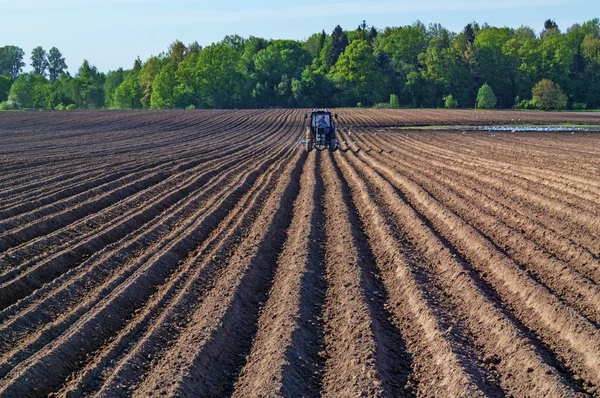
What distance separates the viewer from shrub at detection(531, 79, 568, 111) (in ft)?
270

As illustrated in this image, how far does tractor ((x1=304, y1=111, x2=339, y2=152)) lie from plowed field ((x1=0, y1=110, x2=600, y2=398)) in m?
9.35

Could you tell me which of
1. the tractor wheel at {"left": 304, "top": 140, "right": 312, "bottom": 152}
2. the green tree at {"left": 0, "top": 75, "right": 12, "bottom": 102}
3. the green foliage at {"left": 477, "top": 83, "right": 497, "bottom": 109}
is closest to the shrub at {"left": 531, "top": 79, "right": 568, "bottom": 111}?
the green foliage at {"left": 477, "top": 83, "right": 497, "bottom": 109}

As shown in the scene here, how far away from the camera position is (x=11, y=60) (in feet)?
621

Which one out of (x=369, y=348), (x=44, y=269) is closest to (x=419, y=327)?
(x=369, y=348)

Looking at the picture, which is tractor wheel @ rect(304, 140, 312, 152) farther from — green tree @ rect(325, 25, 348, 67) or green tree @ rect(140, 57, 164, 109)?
green tree @ rect(140, 57, 164, 109)

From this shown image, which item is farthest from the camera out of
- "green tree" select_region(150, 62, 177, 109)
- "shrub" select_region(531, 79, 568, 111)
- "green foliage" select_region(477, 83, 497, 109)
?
"green tree" select_region(150, 62, 177, 109)

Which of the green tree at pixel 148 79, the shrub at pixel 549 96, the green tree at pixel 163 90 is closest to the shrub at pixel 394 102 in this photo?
the shrub at pixel 549 96

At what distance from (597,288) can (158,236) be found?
7.74 metres

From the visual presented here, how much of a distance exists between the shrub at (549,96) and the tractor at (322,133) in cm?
5804

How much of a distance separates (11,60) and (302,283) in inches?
7835

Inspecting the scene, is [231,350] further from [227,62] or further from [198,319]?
[227,62]

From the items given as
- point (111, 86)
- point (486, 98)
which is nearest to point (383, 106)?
point (486, 98)

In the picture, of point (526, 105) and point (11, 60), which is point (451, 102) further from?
point (11, 60)

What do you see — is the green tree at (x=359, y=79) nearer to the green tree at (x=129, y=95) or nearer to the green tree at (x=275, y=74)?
the green tree at (x=275, y=74)
